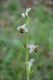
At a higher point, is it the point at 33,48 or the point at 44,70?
the point at 33,48

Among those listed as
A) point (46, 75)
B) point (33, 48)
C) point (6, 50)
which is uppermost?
point (33, 48)

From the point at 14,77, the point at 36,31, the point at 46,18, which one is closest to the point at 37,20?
the point at 46,18

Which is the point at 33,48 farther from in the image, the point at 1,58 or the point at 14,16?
the point at 14,16

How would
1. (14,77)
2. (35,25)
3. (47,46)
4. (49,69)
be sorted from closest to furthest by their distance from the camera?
1. (14,77)
2. (49,69)
3. (47,46)
4. (35,25)

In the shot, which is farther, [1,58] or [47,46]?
[47,46]

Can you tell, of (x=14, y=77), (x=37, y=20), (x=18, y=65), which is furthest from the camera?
(x=37, y=20)

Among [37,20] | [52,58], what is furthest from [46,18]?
[52,58]
